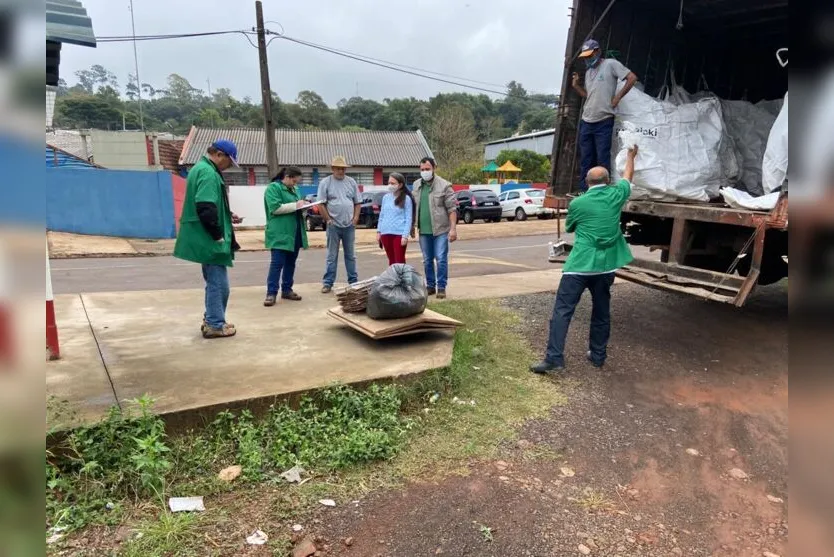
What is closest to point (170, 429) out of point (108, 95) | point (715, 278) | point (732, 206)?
point (715, 278)

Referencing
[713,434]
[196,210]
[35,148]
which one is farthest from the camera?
[196,210]

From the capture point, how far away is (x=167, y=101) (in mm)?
75500

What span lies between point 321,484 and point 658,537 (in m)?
1.68

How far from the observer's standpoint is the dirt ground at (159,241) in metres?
13.3

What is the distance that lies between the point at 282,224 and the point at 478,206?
17387 millimetres

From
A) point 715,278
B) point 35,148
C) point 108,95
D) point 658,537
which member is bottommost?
point 658,537

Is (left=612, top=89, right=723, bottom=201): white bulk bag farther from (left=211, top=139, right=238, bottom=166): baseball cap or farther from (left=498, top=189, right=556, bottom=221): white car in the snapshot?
(left=498, top=189, right=556, bottom=221): white car

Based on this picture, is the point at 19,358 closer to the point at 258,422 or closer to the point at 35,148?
the point at 35,148

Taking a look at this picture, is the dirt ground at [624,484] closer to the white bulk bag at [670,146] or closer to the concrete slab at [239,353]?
the concrete slab at [239,353]

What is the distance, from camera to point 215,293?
14.5 ft

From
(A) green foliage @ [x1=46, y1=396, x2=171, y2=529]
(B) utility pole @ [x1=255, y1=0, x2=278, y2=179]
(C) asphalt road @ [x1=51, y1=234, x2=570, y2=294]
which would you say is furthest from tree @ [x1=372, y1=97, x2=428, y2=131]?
(A) green foliage @ [x1=46, y1=396, x2=171, y2=529]

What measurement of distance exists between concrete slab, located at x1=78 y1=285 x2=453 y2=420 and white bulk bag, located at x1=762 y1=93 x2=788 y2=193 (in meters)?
2.76

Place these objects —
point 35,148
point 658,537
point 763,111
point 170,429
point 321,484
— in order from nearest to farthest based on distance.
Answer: point 35,148
point 658,537
point 321,484
point 170,429
point 763,111

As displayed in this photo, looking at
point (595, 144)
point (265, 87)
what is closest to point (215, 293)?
point (595, 144)
